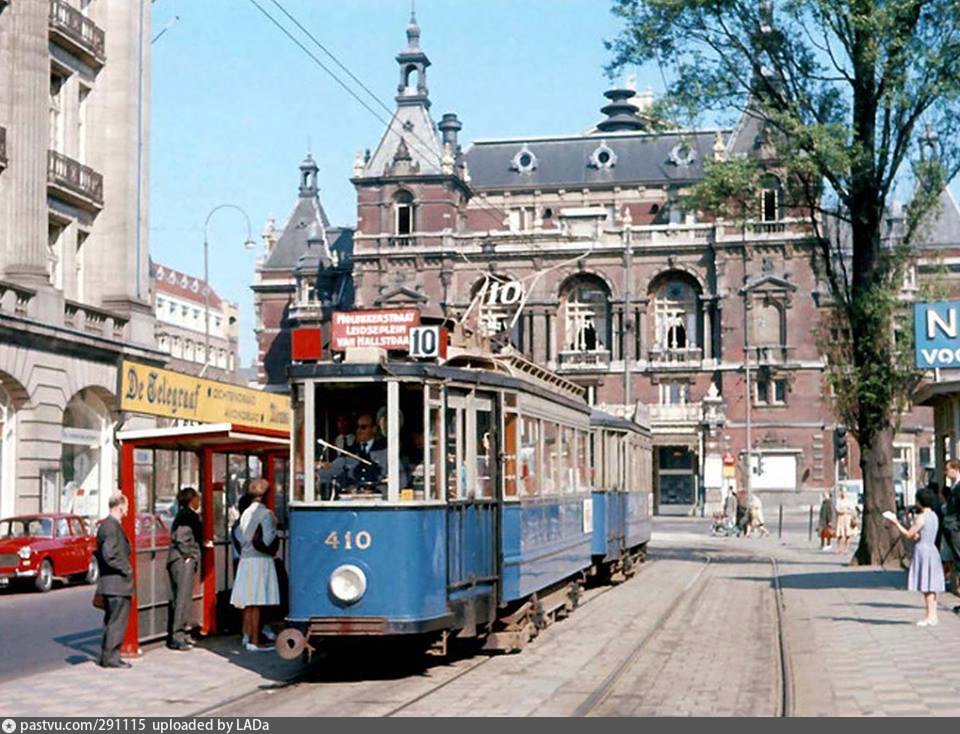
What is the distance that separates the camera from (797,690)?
13.0 m

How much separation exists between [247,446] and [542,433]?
11.6 feet

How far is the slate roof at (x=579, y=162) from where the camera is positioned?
95125 millimetres

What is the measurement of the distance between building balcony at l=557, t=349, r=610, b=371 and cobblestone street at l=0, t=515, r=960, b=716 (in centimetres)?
6572

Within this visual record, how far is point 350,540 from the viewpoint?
13.4 m

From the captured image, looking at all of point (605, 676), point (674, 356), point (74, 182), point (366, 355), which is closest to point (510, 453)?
point (366, 355)

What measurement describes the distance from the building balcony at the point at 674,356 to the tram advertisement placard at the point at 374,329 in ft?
240

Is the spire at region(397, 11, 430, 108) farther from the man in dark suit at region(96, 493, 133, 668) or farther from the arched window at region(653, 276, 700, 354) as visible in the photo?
the man in dark suit at region(96, 493, 133, 668)

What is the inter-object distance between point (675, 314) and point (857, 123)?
57144 millimetres

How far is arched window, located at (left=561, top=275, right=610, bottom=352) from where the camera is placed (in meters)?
88.2

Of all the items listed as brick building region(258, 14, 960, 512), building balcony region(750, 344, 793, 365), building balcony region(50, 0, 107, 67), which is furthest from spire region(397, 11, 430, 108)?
building balcony region(50, 0, 107, 67)

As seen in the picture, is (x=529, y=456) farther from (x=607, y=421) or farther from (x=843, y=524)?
(x=843, y=524)

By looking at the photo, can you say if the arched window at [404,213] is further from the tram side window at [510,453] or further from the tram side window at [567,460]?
the tram side window at [510,453]

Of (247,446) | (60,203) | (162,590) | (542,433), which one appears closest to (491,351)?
(542,433)

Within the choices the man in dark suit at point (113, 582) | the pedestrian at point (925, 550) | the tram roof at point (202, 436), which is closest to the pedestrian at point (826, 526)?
the pedestrian at point (925, 550)
